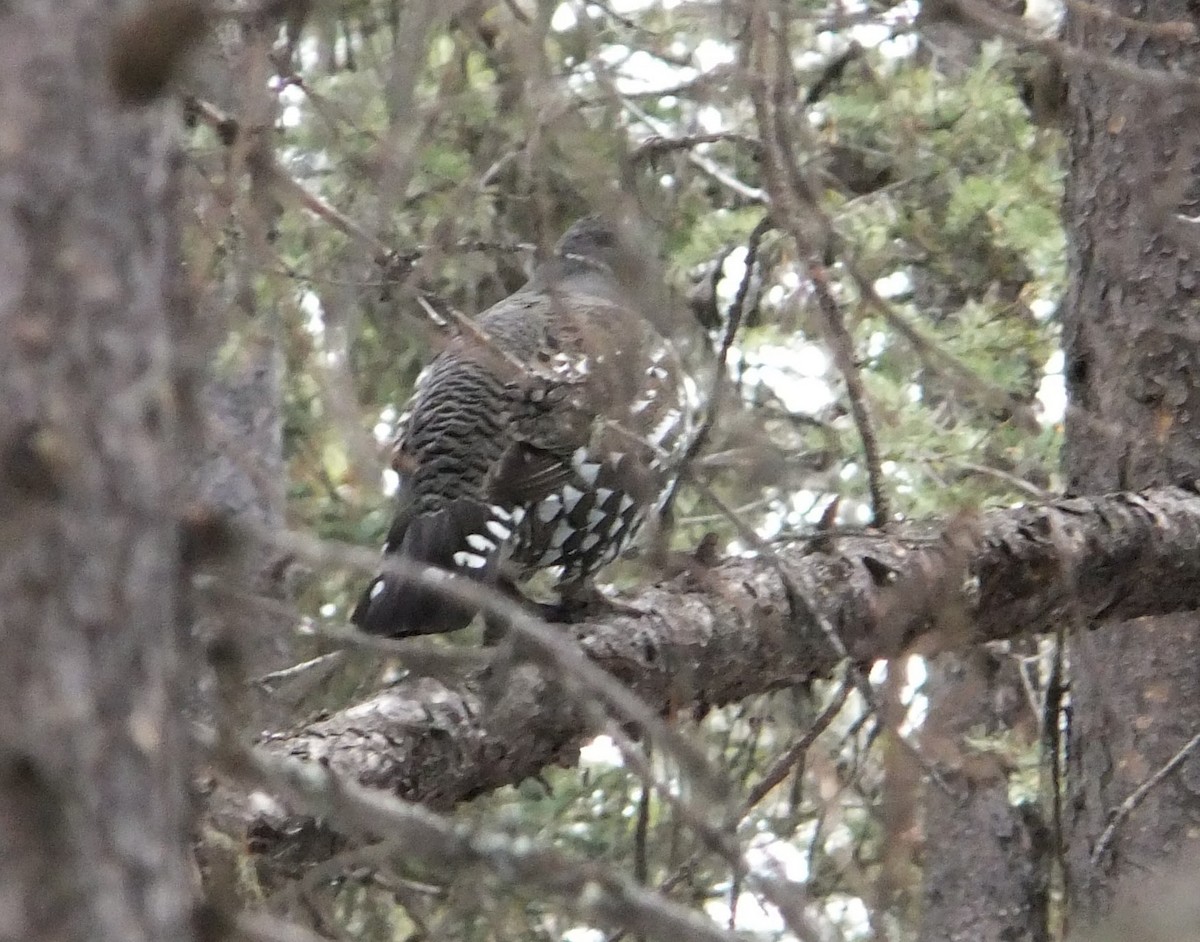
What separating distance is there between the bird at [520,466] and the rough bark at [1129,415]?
1.29 meters

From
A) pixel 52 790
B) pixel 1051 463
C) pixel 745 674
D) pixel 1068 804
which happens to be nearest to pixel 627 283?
pixel 52 790

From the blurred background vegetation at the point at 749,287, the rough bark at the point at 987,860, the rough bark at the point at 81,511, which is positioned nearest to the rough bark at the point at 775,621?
the blurred background vegetation at the point at 749,287

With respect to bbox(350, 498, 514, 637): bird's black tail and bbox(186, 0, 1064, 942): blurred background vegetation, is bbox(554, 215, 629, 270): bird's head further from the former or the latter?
bbox(350, 498, 514, 637): bird's black tail

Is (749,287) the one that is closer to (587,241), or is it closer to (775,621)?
(775,621)

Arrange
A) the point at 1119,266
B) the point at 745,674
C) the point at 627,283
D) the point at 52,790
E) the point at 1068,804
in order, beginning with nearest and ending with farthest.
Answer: the point at 52,790
the point at 627,283
the point at 745,674
the point at 1119,266
the point at 1068,804

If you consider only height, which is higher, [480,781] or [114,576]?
[114,576]

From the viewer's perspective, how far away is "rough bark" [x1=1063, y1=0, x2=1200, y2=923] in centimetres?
425

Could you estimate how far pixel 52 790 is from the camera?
3.68 ft

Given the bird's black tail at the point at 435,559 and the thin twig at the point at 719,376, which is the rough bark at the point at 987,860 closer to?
the bird's black tail at the point at 435,559

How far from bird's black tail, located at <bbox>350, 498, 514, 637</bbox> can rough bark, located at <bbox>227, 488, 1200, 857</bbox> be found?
45 centimetres

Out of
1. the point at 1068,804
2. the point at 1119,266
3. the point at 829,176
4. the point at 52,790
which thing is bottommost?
the point at 1068,804

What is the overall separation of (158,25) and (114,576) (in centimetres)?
44

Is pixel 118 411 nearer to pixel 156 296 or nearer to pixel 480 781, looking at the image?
pixel 156 296

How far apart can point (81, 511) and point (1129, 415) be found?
12.3 ft
